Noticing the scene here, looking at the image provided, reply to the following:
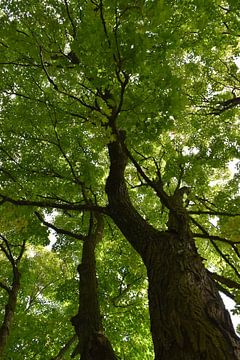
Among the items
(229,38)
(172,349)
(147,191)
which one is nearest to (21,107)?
(147,191)

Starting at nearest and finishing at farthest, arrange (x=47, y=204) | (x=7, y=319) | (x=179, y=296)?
(x=179, y=296) < (x=47, y=204) < (x=7, y=319)

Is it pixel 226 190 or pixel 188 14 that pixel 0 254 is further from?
pixel 188 14

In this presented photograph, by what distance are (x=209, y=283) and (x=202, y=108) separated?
21.0 feet

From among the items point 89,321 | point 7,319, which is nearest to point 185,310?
point 89,321

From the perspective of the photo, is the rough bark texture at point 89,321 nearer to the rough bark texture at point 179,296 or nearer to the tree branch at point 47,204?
the rough bark texture at point 179,296

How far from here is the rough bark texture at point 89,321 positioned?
3.93 meters

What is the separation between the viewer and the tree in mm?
3486

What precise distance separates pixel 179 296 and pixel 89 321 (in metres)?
1.67

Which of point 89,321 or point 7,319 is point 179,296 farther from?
point 7,319

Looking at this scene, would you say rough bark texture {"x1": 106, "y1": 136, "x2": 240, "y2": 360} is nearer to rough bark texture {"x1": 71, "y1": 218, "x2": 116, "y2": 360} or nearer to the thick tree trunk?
the thick tree trunk

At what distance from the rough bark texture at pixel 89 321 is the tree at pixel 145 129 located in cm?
88

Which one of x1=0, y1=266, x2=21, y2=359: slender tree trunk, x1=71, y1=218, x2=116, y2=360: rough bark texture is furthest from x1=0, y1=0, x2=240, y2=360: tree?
x1=0, y1=266, x2=21, y2=359: slender tree trunk

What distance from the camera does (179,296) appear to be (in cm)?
335

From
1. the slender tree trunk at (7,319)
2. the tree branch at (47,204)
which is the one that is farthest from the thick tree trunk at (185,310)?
the slender tree trunk at (7,319)
